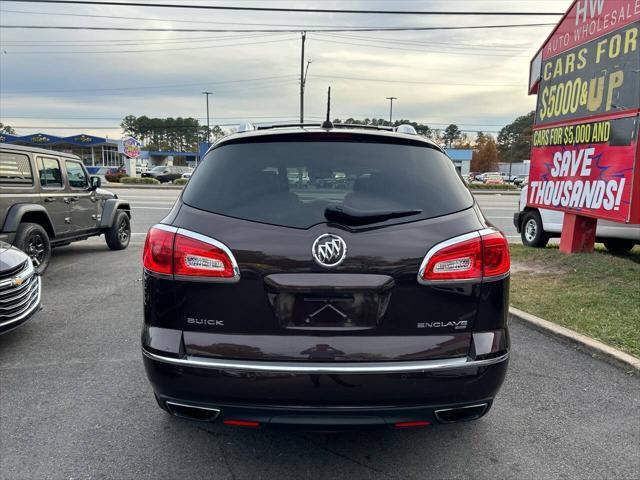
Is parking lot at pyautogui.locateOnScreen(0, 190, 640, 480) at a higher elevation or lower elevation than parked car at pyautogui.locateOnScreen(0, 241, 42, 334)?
lower

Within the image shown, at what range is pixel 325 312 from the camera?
7.16 feet

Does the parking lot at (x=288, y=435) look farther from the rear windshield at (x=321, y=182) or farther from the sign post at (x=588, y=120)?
the sign post at (x=588, y=120)

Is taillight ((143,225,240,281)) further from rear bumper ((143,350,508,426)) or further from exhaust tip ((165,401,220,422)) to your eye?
exhaust tip ((165,401,220,422))

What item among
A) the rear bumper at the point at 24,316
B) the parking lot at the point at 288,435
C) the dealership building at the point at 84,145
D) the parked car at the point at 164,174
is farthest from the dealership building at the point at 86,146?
the parking lot at the point at 288,435

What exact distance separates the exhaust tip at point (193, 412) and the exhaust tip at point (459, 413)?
41.1 inches

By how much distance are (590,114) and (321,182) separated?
6.38m

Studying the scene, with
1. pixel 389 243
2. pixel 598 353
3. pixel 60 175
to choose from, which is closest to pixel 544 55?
pixel 598 353

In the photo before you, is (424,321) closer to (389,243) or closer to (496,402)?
(389,243)

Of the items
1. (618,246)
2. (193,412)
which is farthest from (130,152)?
(193,412)

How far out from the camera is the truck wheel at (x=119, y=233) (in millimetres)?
9523

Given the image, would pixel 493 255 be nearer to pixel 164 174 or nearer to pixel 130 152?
pixel 130 152

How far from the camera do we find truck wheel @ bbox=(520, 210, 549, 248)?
9.91 meters

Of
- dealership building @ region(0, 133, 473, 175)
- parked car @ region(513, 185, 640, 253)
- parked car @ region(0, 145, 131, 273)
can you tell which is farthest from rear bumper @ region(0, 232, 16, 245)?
dealership building @ region(0, 133, 473, 175)

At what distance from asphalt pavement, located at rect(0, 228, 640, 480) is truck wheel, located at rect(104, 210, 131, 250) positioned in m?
5.46
